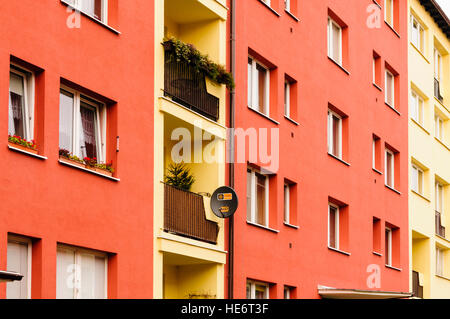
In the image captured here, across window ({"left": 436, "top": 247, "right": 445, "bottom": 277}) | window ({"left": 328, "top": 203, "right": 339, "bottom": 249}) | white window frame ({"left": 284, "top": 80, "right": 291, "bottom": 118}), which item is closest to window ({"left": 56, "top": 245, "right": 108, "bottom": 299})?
white window frame ({"left": 284, "top": 80, "right": 291, "bottom": 118})

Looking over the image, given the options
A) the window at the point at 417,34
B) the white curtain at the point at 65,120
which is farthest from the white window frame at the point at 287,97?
the window at the point at 417,34

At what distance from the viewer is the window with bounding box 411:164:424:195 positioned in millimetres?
39750

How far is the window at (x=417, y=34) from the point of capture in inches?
1606

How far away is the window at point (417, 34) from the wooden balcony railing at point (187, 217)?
1932cm

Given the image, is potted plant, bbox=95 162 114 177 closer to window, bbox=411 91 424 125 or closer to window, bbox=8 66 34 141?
window, bbox=8 66 34 141

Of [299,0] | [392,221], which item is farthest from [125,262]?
[392,221]

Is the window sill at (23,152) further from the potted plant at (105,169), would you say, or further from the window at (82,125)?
the potted plant at (105,169)

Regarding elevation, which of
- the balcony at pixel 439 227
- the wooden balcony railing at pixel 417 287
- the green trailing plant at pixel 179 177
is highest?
the balcony at pixel 439 227

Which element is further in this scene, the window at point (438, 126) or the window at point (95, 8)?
the window at point (438, 126)

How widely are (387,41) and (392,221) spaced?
6215 millimetres

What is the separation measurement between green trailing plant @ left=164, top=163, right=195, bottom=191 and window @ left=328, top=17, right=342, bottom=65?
9.56 m

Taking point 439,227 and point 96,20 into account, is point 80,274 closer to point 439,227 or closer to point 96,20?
point 96,20

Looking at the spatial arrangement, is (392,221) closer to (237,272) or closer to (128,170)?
(237,272)

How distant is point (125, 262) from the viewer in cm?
2008
